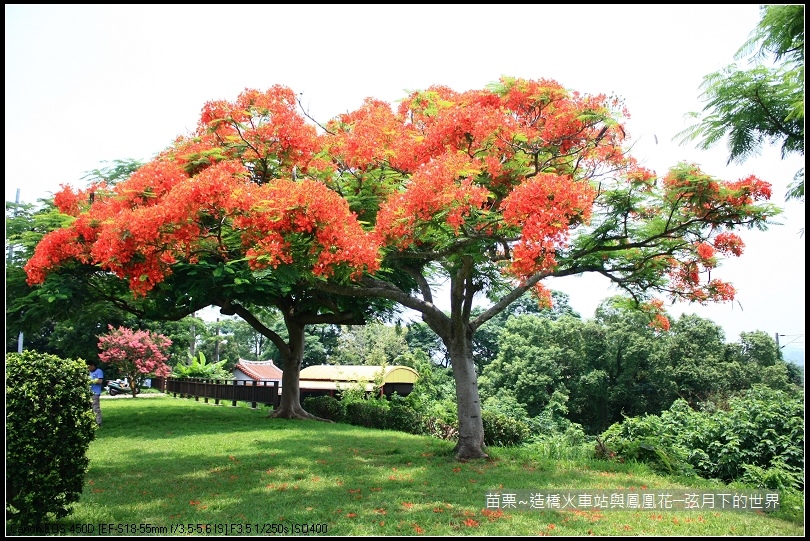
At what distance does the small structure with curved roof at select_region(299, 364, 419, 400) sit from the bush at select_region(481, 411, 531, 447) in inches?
339

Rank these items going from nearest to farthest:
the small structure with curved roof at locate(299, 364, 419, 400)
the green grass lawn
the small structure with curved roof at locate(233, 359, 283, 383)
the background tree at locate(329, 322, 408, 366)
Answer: the green grass lawn → the small structure with curved roof at locate(299, 364, 419, 400) → the background tree at locate(329, 322, 408, 366) → the small structure with curved roof at locate(233, 359, 283, 383)

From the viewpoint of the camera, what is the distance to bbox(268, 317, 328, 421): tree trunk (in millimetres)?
18281

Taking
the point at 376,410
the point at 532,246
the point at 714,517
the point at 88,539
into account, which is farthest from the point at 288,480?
the point at 376,410

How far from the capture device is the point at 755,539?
573 cm

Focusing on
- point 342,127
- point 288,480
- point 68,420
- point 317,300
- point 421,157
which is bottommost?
point 288,480

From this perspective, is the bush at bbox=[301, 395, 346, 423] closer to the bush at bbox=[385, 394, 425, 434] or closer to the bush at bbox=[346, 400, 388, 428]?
the bush at bbox=[346, 400, 388, 428]

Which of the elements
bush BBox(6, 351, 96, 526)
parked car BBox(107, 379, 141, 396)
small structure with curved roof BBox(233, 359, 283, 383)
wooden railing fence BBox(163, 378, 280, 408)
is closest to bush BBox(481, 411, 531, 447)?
bush BBox(6, 351, 96, 526)

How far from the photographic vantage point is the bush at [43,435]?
5.53 m

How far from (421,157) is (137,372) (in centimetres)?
2395

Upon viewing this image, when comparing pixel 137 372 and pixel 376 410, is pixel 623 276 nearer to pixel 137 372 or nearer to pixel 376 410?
pixel 376 410

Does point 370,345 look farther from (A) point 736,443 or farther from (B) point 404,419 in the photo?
(A) point 736,443

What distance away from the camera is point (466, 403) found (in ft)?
34.4

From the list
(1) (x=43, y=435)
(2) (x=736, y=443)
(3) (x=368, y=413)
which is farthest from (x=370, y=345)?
(1) (x=43, y=435)

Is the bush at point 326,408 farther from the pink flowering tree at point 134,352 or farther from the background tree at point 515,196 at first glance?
the pink flowering tree at point 134,352
